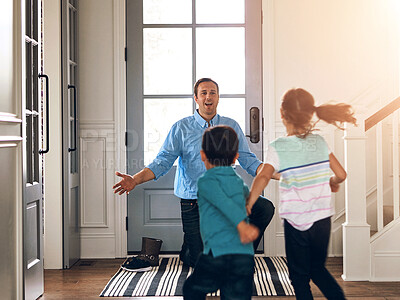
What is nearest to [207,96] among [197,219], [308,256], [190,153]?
[190,153]

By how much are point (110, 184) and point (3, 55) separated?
176 cm

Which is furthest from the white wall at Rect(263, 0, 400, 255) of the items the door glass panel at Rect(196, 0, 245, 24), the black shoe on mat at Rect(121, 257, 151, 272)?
the black shoe on mat at Rect(121, 257, 151, 272)

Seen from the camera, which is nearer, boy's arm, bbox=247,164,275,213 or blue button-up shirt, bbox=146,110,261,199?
boy's arm, bbox=247,164,275,213

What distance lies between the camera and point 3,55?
8.28ft

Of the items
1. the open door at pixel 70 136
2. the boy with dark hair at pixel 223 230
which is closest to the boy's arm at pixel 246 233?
the boy with dark hair at pixel 223 230

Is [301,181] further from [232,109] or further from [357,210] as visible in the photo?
[232,109]

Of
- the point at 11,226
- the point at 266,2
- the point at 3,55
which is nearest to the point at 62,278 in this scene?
the point at 11,226

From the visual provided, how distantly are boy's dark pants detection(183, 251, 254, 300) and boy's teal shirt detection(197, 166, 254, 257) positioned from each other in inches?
1.2

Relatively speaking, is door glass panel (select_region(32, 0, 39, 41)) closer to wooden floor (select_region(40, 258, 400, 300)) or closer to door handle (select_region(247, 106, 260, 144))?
wooden floor (select_region(40, 258, 400, 300))

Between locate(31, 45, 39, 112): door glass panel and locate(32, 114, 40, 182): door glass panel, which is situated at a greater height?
locate(31, 45, 39, 112): door glass panel

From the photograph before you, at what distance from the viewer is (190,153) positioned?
10.2 ft

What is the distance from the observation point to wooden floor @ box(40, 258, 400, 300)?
3043mm

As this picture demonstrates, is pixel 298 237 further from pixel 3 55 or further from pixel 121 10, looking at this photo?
pixel 121 10

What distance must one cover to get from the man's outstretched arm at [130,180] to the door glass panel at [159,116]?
4.08ft
